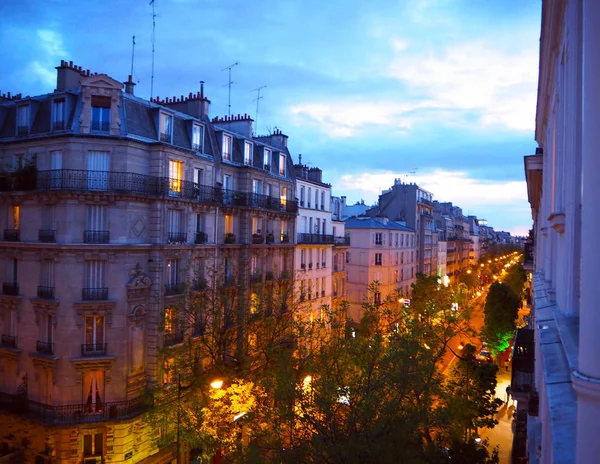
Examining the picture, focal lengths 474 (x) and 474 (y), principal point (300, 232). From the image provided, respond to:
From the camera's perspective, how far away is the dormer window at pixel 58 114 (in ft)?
81.6

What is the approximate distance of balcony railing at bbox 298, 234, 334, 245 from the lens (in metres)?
41.3

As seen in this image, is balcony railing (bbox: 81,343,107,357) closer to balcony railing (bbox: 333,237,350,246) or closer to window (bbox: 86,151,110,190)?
window (bbox: 86,151,110,190)

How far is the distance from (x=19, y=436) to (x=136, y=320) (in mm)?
8489

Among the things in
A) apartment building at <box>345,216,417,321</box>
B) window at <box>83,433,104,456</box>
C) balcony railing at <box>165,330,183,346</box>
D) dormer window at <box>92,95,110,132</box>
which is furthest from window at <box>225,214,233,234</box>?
apartment building at <box>345,216,417,321</box>

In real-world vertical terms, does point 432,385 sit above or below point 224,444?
above

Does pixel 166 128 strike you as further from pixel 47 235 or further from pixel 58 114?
pixel 47 235

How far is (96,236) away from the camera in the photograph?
24.1 metres

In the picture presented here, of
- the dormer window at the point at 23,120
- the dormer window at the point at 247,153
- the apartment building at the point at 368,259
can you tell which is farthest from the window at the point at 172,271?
the apartment building at the point at 368,259

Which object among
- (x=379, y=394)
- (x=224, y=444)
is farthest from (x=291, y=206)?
(x=379, y=394)

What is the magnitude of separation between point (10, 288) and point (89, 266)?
560cm

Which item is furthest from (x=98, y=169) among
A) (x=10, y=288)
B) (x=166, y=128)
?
(x=10, y=288)

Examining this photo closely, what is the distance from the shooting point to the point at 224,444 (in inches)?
753

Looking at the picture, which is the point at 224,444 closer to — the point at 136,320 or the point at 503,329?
the point at 136,320

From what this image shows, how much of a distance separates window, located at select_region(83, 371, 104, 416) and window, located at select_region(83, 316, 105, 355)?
3.93 ft
